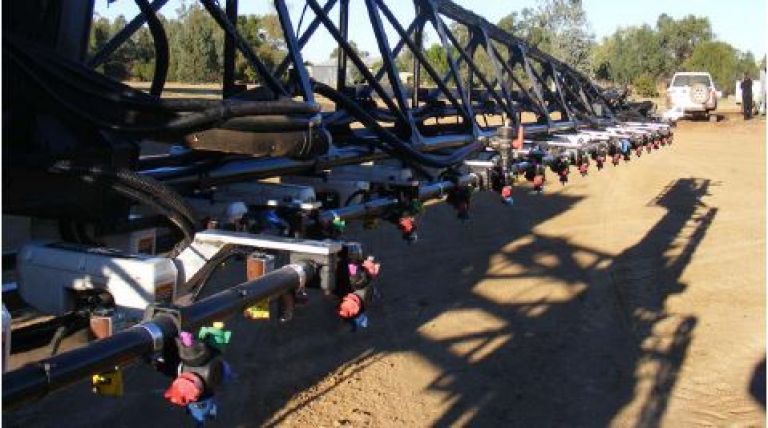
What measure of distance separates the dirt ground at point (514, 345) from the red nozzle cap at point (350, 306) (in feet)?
8.53

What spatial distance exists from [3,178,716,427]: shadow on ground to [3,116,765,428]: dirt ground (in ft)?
0.06

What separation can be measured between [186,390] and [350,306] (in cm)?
81

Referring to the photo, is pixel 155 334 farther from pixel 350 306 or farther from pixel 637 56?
pixel 637 56

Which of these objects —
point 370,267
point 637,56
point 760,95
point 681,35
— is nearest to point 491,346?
point 370,267

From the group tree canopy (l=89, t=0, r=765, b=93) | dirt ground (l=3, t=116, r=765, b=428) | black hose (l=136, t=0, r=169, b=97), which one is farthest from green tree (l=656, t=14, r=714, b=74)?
black hose (l=136, t=0, r=169, b=97)

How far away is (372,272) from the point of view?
2961mm

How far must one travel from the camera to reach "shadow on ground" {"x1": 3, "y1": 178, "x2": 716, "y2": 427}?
552 cm

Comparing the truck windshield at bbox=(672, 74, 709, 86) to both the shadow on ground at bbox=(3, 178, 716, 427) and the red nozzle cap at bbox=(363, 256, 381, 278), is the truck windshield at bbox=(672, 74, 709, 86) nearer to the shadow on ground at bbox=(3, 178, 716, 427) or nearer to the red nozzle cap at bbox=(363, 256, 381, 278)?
the shadow on ground at bbox=(3, 178, 716, 427)

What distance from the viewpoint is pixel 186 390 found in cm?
215

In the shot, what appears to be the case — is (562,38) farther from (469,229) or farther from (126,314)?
(126,314)

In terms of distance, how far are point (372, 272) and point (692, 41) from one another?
89740 mm

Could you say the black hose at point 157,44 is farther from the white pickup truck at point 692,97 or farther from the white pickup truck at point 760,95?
the white pickup truck at point 760,95

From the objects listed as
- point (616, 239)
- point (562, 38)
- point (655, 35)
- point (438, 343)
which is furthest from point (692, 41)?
point (438, 343)

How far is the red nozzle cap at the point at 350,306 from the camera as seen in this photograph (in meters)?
2.84
